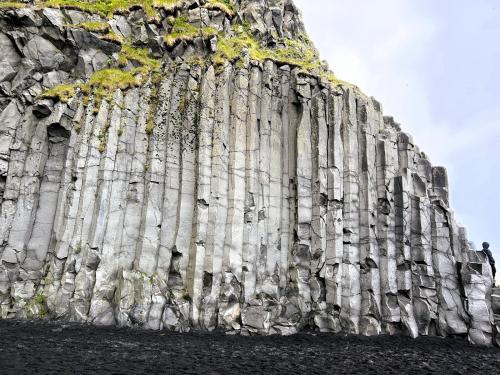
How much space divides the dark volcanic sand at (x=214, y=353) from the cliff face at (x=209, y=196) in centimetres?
162

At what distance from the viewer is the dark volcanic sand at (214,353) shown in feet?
43.7

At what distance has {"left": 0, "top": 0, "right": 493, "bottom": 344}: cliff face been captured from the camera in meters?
20.8

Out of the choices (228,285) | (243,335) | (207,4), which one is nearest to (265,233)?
(228,285)

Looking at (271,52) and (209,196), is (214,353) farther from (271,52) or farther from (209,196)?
(271,52)

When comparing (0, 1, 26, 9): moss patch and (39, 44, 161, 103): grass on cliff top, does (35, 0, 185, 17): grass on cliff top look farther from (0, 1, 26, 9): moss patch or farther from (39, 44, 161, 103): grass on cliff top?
(39, 44, 161, 103): grass on cliff top

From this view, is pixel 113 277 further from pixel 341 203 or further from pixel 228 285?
pixel 341 203

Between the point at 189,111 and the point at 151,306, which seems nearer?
the point at 151,306

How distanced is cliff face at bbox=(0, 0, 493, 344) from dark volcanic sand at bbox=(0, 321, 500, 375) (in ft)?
5.31

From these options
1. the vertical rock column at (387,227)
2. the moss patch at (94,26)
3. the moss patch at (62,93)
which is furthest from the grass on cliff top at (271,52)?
the moss patch at (62,93)

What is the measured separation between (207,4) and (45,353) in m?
23.1

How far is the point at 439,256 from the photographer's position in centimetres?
2384

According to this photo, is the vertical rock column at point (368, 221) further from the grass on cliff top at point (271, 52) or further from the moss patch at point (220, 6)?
the moss patch at point (220, 6)

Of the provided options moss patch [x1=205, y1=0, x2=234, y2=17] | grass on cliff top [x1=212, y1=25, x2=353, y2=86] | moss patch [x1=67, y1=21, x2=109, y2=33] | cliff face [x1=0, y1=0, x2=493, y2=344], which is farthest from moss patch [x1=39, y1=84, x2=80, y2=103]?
moss patch [x1=205, y1=0, x2=234, y2=17]

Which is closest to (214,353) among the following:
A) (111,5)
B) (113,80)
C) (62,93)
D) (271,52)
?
(113,80)
